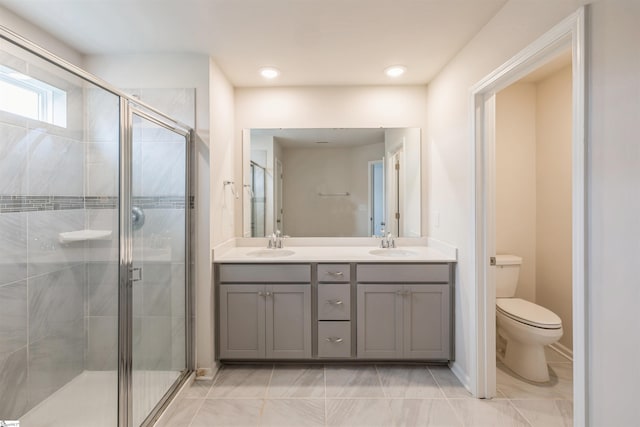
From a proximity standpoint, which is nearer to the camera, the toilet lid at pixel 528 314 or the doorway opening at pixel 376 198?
the toilet lid at pixel 528 314

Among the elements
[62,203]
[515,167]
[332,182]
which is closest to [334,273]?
[332,182]

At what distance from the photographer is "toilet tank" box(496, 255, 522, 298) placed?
100 inches

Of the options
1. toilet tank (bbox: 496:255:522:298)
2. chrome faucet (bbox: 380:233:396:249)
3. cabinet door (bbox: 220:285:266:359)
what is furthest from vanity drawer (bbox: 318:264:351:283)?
toilet tank (bbox: 496:255:522:298)

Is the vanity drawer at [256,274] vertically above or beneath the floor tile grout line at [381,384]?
above

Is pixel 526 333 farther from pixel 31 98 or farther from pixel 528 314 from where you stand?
pixel 31 98

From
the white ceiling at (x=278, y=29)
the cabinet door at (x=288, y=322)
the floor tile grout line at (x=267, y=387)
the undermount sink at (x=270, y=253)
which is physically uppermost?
the white ceiling at (x=278, y=29)

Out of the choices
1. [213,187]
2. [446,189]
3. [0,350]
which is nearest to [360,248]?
[446,189]

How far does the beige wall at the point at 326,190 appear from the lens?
2.89 m

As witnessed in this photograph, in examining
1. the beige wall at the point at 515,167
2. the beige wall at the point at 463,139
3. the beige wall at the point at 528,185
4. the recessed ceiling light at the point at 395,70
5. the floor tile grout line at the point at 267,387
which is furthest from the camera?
the beige wall at the point at 515,167

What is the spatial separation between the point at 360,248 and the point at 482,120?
4.72ft

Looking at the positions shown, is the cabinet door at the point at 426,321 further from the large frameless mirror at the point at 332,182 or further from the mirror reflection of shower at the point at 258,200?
the mirror reflection of shower at the point at 258,200

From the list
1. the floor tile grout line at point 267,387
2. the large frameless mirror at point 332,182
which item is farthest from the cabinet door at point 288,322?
the large frameless mirror at point 332,182

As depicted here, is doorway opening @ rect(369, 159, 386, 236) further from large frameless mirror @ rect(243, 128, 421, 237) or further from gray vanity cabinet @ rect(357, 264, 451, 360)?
gray vanity cabinet @ rect(357, 264, 451, 360)

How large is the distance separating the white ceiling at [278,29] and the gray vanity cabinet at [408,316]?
1.56 metres
